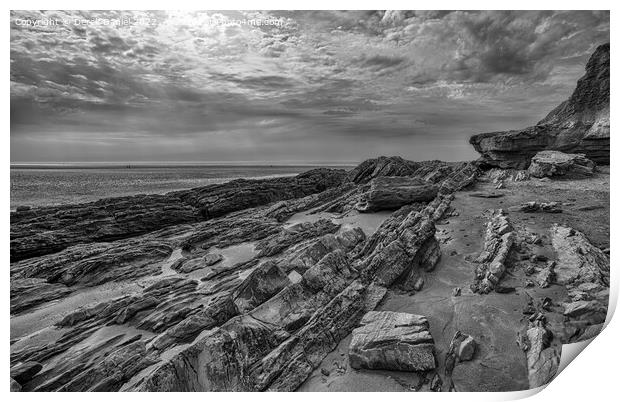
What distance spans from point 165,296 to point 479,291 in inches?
250

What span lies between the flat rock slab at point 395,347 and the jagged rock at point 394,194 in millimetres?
4231

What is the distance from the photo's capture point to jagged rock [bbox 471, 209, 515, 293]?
5922 millimetres

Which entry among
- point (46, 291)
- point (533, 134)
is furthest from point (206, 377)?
point (533, 134)

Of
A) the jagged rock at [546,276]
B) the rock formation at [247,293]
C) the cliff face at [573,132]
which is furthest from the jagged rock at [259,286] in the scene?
the cliff face at [573,132]

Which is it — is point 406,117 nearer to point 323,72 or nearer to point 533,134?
point 323,72

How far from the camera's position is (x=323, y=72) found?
22.1 feet

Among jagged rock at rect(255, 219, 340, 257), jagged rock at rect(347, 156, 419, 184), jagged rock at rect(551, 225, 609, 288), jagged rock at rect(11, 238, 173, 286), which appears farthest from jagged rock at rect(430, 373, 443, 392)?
jagged rock at rect(347, 156, 419, 184)

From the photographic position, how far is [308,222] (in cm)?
867

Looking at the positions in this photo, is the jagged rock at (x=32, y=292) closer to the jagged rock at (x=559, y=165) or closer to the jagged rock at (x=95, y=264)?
the jagged rock at (x=95, y=264)

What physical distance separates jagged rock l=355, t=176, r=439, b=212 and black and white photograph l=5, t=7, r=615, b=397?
432mm

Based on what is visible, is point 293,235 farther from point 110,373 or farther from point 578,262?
point 578,262

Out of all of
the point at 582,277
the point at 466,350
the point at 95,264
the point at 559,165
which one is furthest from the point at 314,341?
the point at 559,165

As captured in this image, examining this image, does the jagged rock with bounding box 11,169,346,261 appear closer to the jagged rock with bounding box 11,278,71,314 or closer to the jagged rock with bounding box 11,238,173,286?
the jagged rock with bounding box 11,238,173,286

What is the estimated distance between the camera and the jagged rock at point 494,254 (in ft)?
19.4
